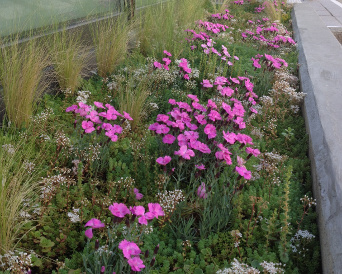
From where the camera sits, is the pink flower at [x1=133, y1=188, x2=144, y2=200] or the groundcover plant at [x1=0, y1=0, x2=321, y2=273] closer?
the groundcover plant at [x1=0, y1=0, x2=321, y2=273]

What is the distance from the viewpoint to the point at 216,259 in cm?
228

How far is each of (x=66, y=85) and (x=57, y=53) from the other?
1.22 ft

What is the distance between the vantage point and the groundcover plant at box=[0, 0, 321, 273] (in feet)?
6.98

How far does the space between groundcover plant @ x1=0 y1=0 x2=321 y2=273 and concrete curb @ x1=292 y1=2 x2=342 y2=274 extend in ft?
0.53

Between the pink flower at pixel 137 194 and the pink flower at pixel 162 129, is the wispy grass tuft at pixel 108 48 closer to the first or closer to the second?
the pink flower at pixel 162 129

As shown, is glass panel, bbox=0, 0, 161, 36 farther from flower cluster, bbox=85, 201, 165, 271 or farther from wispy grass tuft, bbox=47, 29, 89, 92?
flower cluster, bbox=85, 201, 165, 271

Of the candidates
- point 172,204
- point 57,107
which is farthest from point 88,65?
point 172,204

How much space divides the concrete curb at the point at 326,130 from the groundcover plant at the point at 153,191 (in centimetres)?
16

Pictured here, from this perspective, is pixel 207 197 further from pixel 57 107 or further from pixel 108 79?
pixel 108 79

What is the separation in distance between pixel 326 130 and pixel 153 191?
5.22ft

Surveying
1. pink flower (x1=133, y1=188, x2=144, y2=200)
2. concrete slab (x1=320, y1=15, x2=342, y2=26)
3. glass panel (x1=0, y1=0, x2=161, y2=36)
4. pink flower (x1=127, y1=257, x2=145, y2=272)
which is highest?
glass panel (x1=0, y1=0, x2=161, y2=36)

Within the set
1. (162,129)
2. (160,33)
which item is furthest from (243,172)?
(160,33)

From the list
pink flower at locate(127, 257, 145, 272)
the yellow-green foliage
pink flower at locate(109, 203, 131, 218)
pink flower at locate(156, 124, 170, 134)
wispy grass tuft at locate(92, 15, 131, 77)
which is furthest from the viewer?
the yellow-green foliage

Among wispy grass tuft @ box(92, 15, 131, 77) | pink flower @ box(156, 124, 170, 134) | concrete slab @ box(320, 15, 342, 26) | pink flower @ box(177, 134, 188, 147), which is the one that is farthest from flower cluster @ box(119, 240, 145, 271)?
concrete slab @ box(320, 15, 342, 26)
